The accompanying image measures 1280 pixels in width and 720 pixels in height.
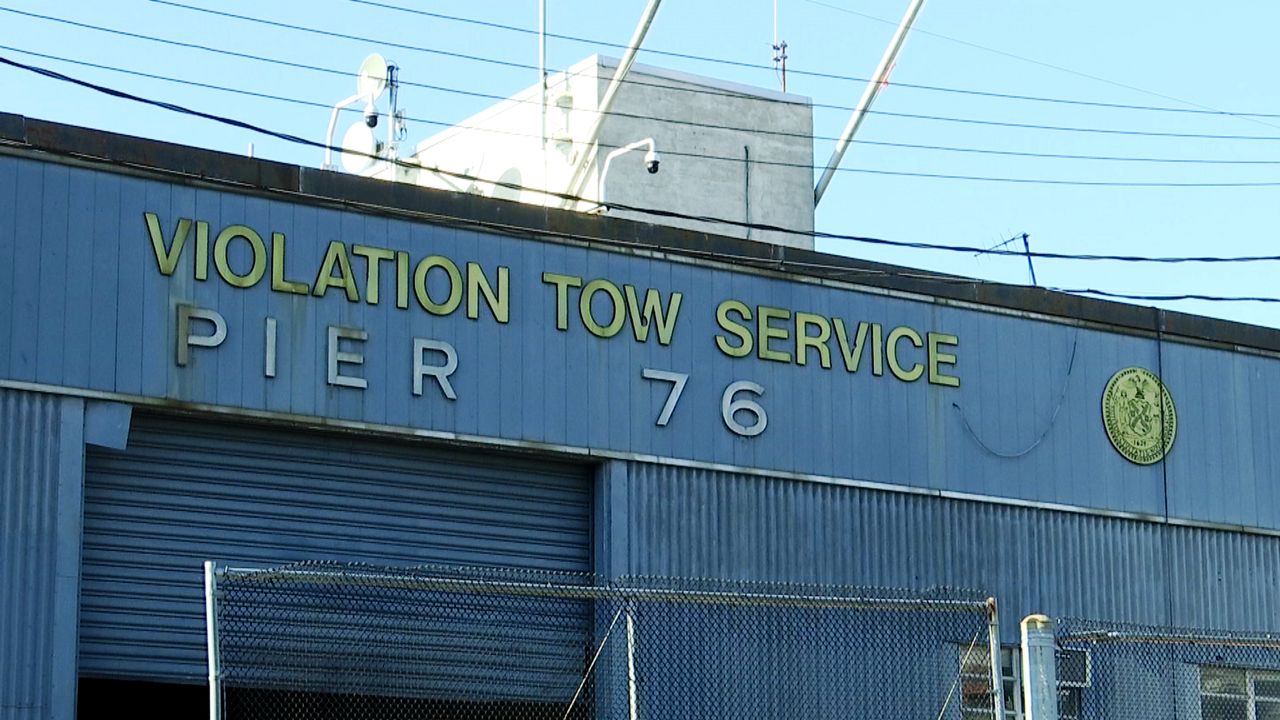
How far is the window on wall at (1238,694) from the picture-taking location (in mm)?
22062

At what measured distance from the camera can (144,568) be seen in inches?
683

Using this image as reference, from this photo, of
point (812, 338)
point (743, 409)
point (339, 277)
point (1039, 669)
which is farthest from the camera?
point (812, 338)

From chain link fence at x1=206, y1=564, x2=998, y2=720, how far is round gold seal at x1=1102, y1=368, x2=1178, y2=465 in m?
2.84

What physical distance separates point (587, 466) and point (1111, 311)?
6.75 meters

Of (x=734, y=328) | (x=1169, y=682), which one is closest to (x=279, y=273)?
(x=734, y=328)

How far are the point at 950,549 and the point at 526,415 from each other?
4955mm

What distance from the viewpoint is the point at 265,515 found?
18.0 metres

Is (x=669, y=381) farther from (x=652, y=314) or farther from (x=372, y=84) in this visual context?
(x=372, y=84)

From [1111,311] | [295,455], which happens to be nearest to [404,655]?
[295,455]

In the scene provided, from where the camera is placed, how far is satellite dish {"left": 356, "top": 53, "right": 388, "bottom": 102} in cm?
2631

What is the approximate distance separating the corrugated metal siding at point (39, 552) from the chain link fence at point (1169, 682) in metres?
9.86

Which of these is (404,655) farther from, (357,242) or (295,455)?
(357,242)

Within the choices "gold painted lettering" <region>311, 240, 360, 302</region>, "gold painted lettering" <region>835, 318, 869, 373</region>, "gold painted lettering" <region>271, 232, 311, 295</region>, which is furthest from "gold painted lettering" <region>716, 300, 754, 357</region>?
"gold painted lettering" <region>271, 232, 311, 295</region>

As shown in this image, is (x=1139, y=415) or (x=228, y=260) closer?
(x=228, y=260)
